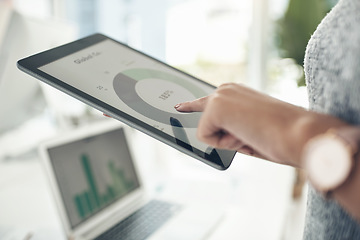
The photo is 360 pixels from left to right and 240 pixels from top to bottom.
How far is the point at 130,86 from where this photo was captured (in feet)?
1.94

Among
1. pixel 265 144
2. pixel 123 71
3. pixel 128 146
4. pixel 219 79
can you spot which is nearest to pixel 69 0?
pixel 219 79

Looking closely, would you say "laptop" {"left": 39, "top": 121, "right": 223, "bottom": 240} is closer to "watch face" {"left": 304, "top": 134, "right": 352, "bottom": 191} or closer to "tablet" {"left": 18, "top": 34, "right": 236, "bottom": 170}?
"tablet" {"left": 18, "top": 34, "right": 236, "bottom": 170}

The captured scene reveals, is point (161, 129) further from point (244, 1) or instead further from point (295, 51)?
point (244, 1)

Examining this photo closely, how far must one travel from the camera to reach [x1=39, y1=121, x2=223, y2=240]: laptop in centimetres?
91

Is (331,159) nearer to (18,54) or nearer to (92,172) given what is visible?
(92,172)

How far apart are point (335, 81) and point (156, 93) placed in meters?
0.30

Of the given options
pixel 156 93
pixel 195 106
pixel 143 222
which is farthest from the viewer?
pixel 143 222

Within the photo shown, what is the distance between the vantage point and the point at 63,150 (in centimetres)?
95

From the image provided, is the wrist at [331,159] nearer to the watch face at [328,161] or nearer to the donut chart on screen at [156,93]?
the watch face at [328,161]

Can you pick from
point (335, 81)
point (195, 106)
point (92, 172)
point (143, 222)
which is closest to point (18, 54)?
point (92, 172)

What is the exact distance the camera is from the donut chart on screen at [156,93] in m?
0.55

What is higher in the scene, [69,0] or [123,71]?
[123,71]

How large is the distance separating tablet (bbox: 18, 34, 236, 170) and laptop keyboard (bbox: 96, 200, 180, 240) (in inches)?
17.2

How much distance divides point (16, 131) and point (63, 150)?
0.46 m
